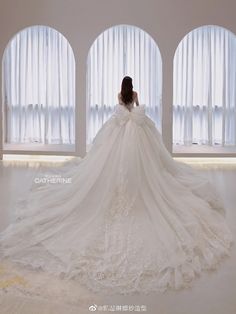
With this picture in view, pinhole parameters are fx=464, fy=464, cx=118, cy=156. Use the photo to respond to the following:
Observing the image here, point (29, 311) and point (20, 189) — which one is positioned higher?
point (20, 189)

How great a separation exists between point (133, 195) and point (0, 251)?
1479 mm

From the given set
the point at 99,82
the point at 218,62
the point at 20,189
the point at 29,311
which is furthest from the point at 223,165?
the point at 29,311

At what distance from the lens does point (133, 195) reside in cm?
478

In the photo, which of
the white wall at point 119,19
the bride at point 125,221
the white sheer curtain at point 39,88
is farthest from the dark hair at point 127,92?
the white sheer curtain at point 39,88

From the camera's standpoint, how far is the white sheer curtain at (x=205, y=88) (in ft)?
32.9

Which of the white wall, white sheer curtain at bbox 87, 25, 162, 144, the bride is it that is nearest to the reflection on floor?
the bride

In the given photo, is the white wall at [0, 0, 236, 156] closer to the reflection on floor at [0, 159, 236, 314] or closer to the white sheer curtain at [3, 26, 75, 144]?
the white sheer curtain at [3, 26, 75, 144]

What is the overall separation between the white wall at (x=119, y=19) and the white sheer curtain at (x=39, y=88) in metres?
0.98

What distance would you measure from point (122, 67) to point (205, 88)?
188 centimetres

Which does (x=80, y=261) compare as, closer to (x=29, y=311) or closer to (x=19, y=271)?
(x=19, y=271)

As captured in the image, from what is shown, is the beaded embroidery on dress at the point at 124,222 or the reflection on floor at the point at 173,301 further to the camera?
the beaded embroidery on dress at the point at 124,222

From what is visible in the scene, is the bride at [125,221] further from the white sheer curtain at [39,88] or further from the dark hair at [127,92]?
the white sheer curtain at [39,88]

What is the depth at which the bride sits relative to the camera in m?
3.57

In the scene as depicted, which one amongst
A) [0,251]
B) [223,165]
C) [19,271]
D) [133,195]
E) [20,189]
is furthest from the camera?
[223,165]
